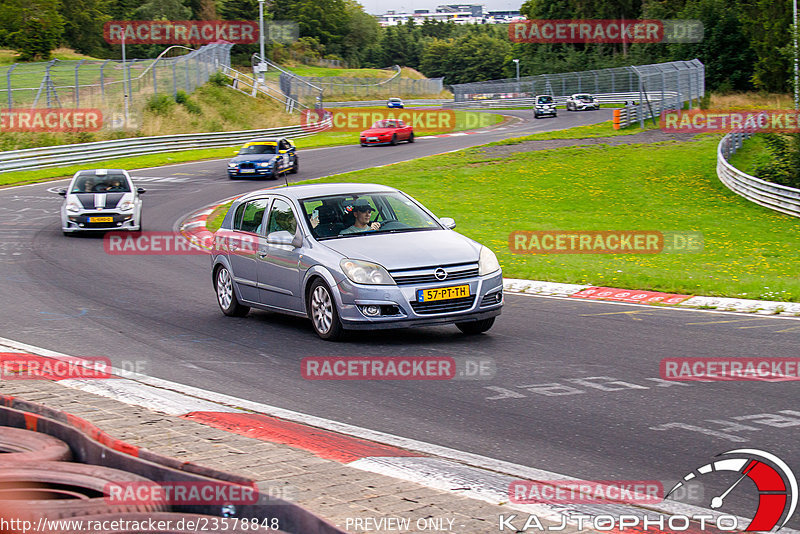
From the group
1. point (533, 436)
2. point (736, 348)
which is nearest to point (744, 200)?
point (736, 348)

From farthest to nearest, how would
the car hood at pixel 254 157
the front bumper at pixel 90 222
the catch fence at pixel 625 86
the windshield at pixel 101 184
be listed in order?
1. the catch fence at pixel 625 86
2. the car hood at pixel 254 157
3. the windshield at pixel 101 184
4. the front bumper at pixel 90 222

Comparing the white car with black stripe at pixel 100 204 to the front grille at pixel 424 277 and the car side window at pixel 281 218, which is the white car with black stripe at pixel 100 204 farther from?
the front grille at pixel 424 277

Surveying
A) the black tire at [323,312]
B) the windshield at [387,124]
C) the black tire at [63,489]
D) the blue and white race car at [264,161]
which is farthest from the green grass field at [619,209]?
the black tire at [63,489]

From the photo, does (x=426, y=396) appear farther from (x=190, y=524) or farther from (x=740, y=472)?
(x=190, y=524)

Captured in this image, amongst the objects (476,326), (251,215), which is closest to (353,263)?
(476,326)

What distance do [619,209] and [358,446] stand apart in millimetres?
19810

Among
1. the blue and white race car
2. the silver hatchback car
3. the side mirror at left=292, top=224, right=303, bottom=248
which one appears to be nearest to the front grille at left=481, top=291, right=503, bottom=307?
the silver hatchback car

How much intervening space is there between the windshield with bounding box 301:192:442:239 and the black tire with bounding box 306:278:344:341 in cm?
68

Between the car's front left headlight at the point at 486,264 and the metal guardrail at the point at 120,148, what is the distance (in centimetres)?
2942

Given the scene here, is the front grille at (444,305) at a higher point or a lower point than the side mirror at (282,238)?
lower

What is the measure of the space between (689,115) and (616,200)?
2708 centimetres

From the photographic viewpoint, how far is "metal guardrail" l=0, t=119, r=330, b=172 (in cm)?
3544

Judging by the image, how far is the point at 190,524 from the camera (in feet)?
12.5

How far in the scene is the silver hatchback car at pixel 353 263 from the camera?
9.19 meters
